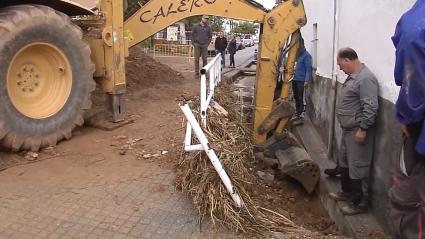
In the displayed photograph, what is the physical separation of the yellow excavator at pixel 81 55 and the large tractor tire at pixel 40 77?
0.01 m

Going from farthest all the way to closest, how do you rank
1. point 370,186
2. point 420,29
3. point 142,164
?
point 142,164 → point 370,186 → point 420,29

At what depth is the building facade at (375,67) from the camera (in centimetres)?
416

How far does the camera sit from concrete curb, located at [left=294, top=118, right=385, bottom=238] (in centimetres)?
436

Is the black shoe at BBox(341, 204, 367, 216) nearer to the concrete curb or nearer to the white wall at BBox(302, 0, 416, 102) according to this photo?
the concrete curb

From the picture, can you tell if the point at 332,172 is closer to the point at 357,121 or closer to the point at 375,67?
the point at 357,121

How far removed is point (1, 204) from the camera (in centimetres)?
414

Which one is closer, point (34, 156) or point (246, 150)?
point (34, 156)

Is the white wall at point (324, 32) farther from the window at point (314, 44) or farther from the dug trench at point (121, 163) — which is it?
the dug trench at point (121, 163)

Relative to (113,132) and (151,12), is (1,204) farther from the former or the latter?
(151,12)

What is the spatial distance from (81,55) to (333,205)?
3.50m

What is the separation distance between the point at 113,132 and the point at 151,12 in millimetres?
1703

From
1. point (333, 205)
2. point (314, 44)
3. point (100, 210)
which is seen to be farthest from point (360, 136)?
point (314, 44)

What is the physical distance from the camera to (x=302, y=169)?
553 centimetres

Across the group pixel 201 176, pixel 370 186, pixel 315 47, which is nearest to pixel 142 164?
pixel 201 176
